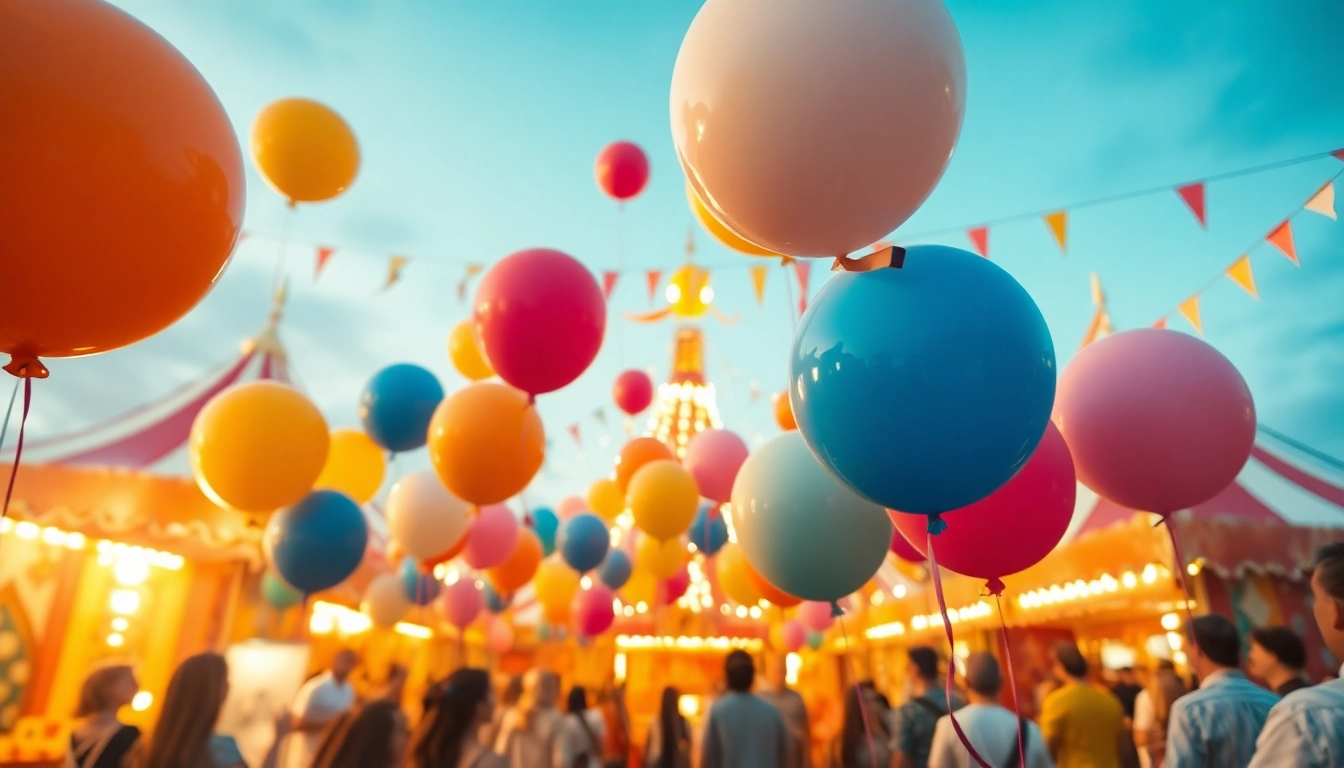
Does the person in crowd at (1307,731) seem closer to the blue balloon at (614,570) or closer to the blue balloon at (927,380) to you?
the blue balloon at (927,380)

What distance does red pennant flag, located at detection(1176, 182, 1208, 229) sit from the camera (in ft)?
12.9

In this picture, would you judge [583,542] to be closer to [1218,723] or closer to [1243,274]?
[1218,723]

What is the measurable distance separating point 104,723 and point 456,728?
103 centimetres

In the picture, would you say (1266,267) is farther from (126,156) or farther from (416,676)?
(126,156)

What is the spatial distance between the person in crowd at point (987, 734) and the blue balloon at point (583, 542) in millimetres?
2714

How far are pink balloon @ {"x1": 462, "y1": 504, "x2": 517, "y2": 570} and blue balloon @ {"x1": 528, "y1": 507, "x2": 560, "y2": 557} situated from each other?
1293 millimetres

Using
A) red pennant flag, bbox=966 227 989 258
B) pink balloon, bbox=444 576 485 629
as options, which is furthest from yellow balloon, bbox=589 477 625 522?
red pennant flag, bbox=966 227 989 258

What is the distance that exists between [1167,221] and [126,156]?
1533 cm

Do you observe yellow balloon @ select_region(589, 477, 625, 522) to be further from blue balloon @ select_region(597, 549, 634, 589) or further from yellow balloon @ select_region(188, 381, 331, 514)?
yellow balloon @ select_region(188, 381, 331, 514)

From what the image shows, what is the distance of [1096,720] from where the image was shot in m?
2.97

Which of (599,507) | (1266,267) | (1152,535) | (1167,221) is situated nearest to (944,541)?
(599,507)

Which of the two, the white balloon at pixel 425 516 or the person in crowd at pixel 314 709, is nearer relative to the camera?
the person in crowd at pixel 314 709

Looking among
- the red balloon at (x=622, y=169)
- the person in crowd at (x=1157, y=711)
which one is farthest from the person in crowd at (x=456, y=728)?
the red balloon at (x=622, y=169)

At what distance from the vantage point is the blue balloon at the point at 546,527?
580 cm
